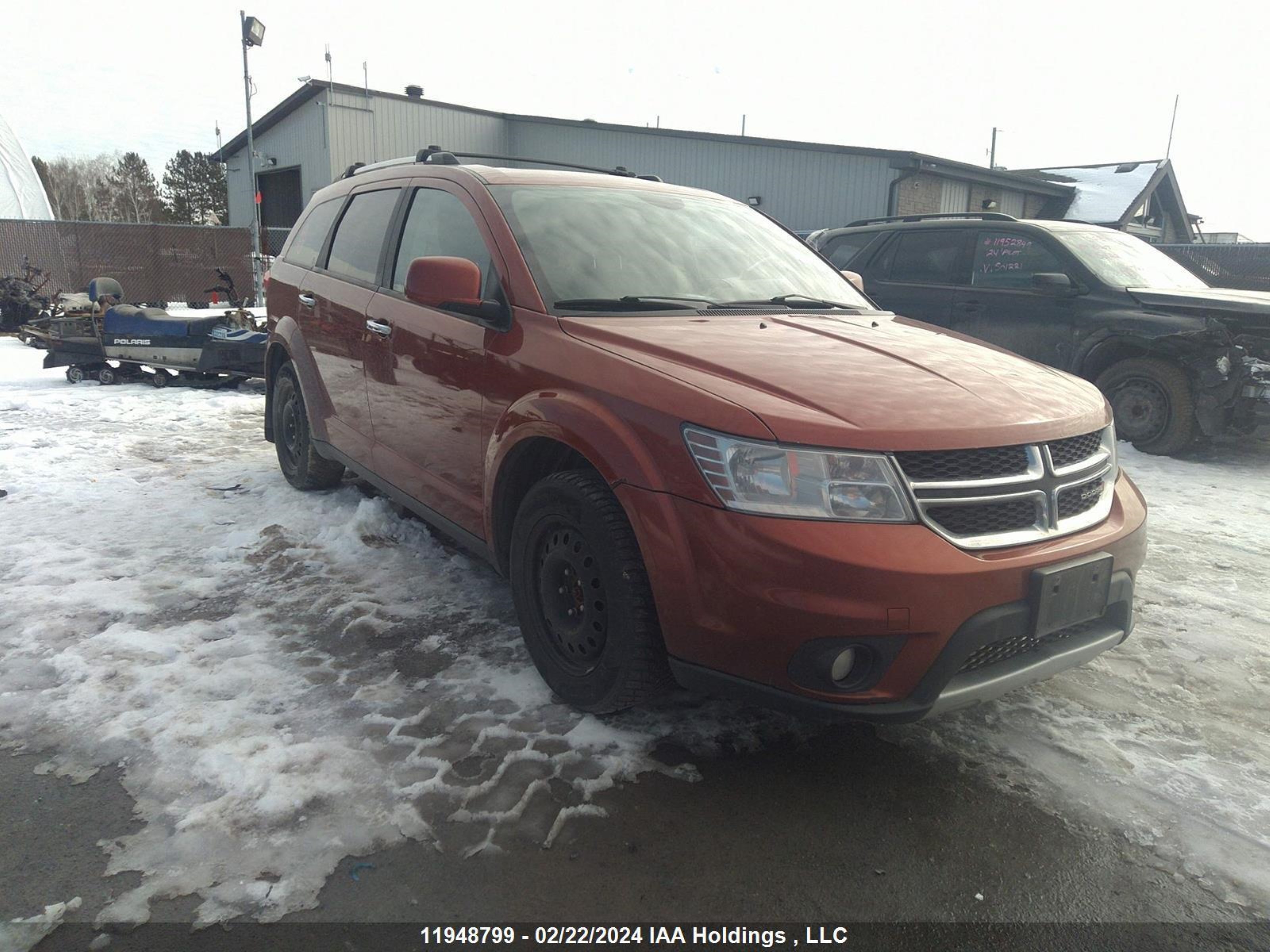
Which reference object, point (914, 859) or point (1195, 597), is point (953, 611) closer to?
A: point (914, 859)

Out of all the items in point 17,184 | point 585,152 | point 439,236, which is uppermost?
point 585,152

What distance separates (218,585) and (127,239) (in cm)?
2256

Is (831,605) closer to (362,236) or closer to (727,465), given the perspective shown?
(727,465)

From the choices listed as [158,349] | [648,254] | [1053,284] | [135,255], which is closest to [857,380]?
[648,254]

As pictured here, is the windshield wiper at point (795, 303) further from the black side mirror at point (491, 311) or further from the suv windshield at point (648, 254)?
the black side mirror at point (491, 311)

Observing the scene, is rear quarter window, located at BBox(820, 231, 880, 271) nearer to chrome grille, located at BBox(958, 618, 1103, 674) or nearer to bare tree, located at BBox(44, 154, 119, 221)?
chrome grille, located at BBox(958, 618, 1103, 674)

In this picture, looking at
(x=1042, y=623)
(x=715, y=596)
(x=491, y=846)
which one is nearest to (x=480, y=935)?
(x=491, y=846)

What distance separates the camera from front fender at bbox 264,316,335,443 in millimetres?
4891

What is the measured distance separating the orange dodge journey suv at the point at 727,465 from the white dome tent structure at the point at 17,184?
137ft

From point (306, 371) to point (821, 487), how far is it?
143 inches

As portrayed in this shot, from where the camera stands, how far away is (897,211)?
21.1 meters

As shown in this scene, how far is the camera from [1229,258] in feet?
67.5

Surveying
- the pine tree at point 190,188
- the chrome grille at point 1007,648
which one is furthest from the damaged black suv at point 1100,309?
the pine tree at point 190,188

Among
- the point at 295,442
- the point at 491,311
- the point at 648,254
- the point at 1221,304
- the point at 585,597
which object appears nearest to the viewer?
the point at 585,597
